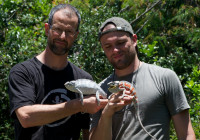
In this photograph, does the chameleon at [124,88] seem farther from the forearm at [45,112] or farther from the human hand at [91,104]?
the forearm at [45,112]

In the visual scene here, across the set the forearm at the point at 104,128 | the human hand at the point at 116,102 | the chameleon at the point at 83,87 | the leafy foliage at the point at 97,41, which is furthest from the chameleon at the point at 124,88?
the leafy foliage at the point at 97,41

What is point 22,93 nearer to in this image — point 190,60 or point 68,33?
point 68,33

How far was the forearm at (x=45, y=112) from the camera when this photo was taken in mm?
2838

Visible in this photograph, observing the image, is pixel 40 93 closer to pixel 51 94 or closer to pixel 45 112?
pixel 51 94

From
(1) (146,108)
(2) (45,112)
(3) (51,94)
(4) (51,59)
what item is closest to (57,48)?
(4) (51,59)

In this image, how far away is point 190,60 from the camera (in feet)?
23.0

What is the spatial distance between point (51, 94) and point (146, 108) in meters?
0.95

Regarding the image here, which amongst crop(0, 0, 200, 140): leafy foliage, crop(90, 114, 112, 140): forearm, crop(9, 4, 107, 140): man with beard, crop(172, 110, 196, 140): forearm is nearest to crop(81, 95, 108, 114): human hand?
crop(9, 4, 107, 140): man with beard

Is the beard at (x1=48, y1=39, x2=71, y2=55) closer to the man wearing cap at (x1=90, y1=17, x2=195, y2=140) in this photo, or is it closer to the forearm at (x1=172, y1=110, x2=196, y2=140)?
the man wearing cap at (x1=90, y1=17, x2=195, y2=140)

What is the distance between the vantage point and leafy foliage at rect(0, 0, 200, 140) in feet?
20.0

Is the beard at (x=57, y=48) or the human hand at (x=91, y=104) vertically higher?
the beard at (x=57, y=48)

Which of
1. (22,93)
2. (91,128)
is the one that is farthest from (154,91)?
(22,93)

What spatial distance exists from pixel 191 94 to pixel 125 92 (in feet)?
13.2

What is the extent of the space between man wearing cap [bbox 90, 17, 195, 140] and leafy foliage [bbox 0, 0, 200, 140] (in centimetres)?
237
